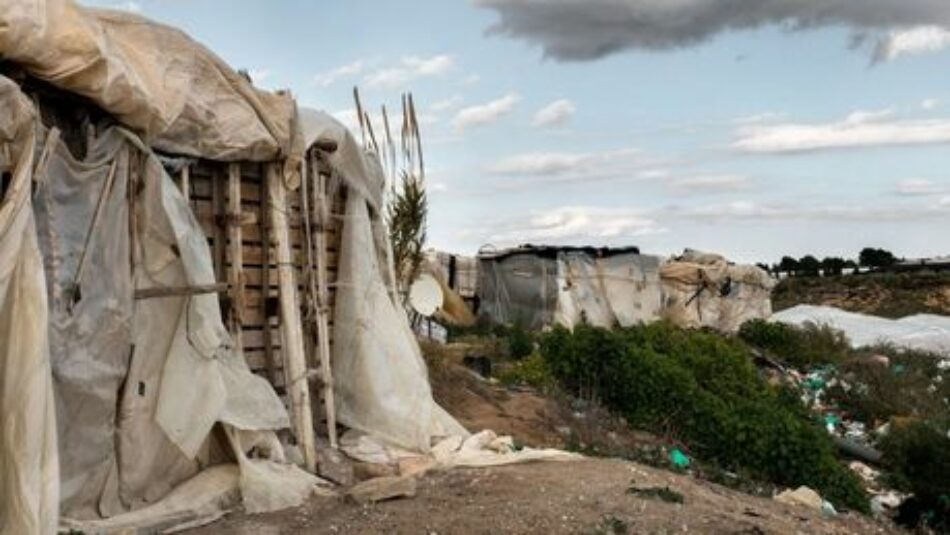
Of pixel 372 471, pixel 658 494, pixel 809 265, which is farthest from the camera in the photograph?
pixel 809 265

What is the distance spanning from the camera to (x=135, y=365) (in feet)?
21.0

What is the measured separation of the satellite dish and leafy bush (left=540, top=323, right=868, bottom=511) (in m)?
1.63

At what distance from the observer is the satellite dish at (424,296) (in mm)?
13539

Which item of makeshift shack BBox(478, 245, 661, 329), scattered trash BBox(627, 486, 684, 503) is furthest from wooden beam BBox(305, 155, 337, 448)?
makeshift shack BBox(478, 245, 661, 329)

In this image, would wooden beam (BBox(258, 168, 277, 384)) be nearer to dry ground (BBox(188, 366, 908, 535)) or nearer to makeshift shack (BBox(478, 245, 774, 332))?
dry ground (BBox(188, 366, 908, 535))

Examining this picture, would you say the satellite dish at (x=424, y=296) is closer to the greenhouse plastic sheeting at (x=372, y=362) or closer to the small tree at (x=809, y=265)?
the greenhouse plastic sheeting at (x=372, y=362)

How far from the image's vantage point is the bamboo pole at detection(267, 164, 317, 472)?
779cm

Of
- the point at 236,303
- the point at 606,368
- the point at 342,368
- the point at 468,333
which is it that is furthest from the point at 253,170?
the point at 468,333

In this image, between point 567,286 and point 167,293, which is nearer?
point 167,293

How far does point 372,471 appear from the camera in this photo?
296 inches

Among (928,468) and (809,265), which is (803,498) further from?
(809,265)

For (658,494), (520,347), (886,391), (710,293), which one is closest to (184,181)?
(658,494)

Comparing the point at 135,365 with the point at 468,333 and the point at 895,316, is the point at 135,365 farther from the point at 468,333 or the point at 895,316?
the point at 895,316

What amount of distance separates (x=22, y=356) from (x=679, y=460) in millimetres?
5710
